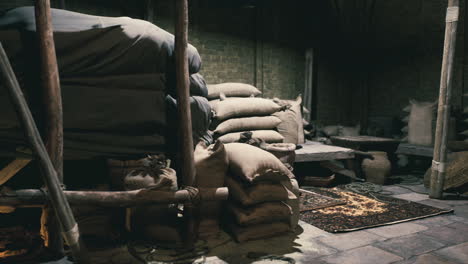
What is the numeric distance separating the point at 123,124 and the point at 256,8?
5.89 metres

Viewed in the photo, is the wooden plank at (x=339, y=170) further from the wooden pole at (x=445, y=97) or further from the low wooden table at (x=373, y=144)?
the wooden pole at (x=445, y=97)

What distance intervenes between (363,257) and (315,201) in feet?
5.50

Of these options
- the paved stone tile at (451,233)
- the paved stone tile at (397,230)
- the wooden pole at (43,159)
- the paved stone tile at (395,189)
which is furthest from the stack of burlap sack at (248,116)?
the wooden pole at (43,159)

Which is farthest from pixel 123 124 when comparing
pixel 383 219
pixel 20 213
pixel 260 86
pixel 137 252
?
pixel 260 86

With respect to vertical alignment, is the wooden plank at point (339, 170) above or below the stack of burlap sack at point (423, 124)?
below

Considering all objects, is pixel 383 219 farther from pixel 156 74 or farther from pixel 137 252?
pixel 156 74

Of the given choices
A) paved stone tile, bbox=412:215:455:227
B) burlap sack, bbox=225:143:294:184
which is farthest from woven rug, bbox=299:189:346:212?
burlap sack, bbox=225:143:294:184

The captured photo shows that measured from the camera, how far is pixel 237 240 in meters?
3.24

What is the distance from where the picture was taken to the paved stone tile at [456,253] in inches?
116

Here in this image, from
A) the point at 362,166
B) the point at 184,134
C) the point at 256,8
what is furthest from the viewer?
the point at 256,8

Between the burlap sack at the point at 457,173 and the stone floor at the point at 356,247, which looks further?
the burlap sack at the point at 457,173

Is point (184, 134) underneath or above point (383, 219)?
above

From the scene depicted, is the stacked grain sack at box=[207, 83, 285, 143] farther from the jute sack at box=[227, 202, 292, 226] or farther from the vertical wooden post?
the vertical wooden post

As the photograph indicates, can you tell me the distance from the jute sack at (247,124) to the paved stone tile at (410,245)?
2.57 metres
